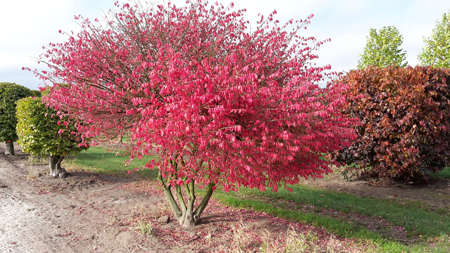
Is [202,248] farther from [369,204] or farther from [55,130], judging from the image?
[55,130]

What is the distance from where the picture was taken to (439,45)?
24109 mm

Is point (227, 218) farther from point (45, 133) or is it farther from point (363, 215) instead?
point (45, 133)

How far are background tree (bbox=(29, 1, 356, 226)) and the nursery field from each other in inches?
37.8

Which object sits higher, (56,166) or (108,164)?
(56,166)

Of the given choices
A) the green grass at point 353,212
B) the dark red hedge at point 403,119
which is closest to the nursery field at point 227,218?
the green grass at point 353,212

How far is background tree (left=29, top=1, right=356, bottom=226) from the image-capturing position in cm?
414

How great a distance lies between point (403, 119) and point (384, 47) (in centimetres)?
1955

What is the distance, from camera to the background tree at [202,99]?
4.14 meters

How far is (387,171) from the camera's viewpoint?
405 inches

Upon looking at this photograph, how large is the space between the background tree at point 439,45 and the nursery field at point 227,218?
17.5 m

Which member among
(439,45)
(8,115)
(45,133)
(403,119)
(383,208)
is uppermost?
(439,45)

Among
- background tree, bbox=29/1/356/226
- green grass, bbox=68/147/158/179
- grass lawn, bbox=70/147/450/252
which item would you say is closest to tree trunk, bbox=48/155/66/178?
green grass, bbox=68/147/158/179

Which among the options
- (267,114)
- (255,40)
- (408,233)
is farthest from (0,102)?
(408,233)

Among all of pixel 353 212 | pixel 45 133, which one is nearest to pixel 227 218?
pixel 353 212
